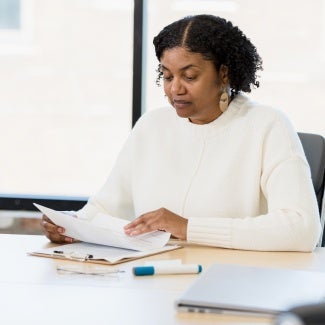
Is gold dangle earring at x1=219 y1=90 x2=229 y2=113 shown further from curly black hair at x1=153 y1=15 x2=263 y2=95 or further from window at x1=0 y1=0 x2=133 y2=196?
window at x1=0 y1=0 x2=133 y2=196

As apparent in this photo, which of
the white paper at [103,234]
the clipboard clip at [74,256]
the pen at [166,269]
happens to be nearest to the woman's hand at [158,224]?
the white paper at [103,234]

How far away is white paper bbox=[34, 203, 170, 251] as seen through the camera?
1944 millimetres

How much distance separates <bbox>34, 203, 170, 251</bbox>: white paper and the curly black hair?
1.96 ft

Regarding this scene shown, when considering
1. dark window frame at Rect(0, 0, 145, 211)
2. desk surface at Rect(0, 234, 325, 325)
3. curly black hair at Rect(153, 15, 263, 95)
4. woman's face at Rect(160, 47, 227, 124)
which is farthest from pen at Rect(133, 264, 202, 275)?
dark window frame at Rect(0, 0, 145, 211)

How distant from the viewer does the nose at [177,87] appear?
2295 millimetres

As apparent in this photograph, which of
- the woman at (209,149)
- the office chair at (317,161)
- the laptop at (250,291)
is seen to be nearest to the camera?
the laptop at (250,291)

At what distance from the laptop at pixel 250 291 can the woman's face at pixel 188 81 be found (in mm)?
872

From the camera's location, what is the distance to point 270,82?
361 cm

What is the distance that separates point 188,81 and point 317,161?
0.48 m

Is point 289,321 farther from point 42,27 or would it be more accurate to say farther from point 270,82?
point 42,27

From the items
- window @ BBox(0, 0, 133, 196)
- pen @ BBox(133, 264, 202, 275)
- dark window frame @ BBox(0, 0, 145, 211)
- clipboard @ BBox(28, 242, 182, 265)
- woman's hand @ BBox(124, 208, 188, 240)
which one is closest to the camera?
pen @ BBox(133, 264, 202, 275)

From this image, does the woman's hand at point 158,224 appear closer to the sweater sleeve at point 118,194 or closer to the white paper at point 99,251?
Result: the white paper at point 99,251

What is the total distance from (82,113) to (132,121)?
0.31 metres

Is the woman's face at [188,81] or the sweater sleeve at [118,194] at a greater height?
the woman's face at [188,81]
